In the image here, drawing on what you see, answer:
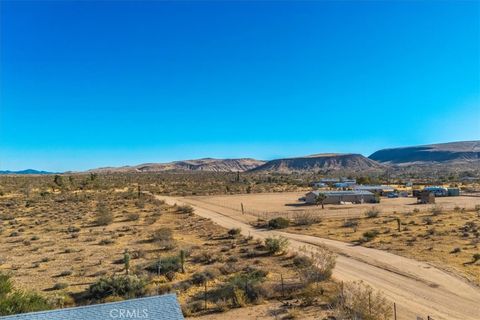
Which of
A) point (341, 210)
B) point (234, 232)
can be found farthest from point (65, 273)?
point (341, 210)

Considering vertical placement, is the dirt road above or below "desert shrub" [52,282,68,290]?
below

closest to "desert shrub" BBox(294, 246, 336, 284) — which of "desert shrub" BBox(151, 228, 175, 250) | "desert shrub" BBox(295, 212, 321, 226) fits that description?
"desert shrub" BBox(151, 228, 175, 250)

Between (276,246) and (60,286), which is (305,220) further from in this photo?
(60,286)

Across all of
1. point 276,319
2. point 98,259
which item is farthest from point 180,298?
point 98,259

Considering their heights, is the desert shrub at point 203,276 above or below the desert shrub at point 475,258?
above

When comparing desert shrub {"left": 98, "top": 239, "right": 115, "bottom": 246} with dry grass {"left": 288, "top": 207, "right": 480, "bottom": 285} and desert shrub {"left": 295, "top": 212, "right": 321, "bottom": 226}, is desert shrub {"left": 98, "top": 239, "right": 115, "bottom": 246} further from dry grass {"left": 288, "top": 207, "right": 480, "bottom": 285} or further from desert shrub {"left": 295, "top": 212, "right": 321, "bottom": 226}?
desert shrub {"left": 295, "top": 212, "right": 321, "bottom": 226}

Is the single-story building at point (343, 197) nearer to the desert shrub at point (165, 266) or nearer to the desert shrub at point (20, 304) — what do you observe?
the desert shrub at point (165, 266)

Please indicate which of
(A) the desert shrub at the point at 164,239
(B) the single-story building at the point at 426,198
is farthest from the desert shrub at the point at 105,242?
(B) the single-story building at the point at 426,198

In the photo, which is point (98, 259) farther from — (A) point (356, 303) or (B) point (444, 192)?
(B) point (444, 192)
